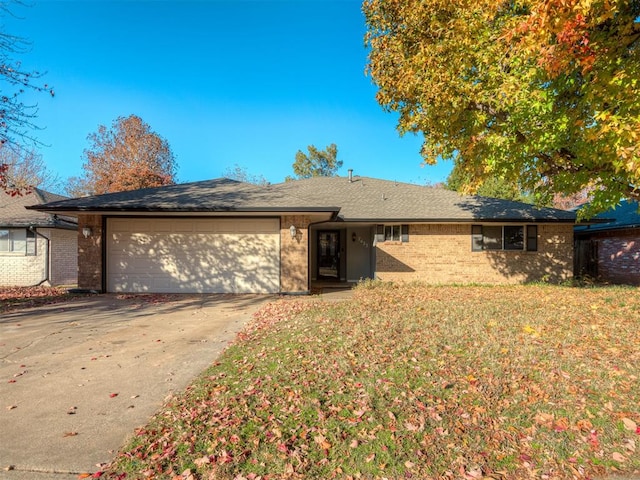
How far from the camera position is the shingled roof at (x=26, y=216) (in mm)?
13922

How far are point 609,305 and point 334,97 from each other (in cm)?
1354

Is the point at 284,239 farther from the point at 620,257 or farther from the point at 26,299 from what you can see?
the point at 620,257

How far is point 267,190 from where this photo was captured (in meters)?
13.1

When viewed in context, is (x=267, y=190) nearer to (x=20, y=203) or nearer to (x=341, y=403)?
(x=341, y=403)

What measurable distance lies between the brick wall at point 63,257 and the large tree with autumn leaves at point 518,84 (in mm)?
14087

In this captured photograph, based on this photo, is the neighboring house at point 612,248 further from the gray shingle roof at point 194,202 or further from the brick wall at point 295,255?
the gray shingle roof at point 194,202

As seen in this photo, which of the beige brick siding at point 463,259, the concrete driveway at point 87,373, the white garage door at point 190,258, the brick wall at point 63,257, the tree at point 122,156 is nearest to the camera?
the concrete driveway at point 87,373

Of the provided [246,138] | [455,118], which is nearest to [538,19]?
[455,118]

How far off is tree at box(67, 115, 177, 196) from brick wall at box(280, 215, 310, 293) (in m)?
17.9

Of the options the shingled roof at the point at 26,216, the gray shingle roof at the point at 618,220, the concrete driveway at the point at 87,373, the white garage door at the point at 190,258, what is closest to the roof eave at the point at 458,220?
the gray shingle roof at the point at 618,220

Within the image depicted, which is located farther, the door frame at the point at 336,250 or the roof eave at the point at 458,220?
the door frame at the point at 336,250

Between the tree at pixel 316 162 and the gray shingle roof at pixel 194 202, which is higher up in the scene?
the tree at pixel 316 162

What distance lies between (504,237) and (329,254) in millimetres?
7266

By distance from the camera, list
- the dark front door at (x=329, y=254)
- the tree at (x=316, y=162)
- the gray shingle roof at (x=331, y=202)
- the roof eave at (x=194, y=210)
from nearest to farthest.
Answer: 1. the roof eave at (x=194, y=210)
2. the gray shingle roof at (x=331, y=202)
3. the dark front door at (x=329, y=254)
4. the tree at (x=316, y=162)
